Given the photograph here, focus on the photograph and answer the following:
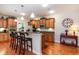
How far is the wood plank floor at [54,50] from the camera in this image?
7.00 ft

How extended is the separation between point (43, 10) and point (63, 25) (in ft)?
1.79

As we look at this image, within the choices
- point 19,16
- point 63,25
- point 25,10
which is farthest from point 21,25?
point 63,25

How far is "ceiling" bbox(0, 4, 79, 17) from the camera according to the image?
6.82ft

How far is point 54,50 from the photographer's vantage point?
7.32ft

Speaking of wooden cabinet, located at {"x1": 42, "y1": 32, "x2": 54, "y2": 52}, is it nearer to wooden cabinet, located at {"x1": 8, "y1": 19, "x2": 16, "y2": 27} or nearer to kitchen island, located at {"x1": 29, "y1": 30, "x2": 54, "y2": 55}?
kitchen island, located at {"x1": 29, "y1": 30, "x2": 54, "y2": 55}

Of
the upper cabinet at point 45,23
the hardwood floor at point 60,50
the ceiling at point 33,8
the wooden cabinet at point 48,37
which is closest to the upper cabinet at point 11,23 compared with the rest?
the ceiling at point 33,8

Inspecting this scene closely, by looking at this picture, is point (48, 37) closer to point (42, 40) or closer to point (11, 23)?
point (42, 40)

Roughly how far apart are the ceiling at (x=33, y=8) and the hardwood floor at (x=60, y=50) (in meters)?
0.75

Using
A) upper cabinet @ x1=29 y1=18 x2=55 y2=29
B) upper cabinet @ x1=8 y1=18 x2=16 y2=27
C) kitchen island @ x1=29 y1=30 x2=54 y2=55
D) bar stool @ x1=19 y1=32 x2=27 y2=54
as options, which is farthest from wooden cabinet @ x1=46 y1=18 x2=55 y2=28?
upper cabinet @ x1=8 y1=18 x2=16 y2=27

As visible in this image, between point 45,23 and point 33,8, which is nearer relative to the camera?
point 33,8

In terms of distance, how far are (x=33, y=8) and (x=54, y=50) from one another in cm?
100

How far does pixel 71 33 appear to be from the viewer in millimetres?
A: 2232

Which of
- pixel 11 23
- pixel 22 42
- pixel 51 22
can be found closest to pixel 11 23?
pixel 11 23

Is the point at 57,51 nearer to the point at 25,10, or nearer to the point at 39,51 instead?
the point at 39,51
